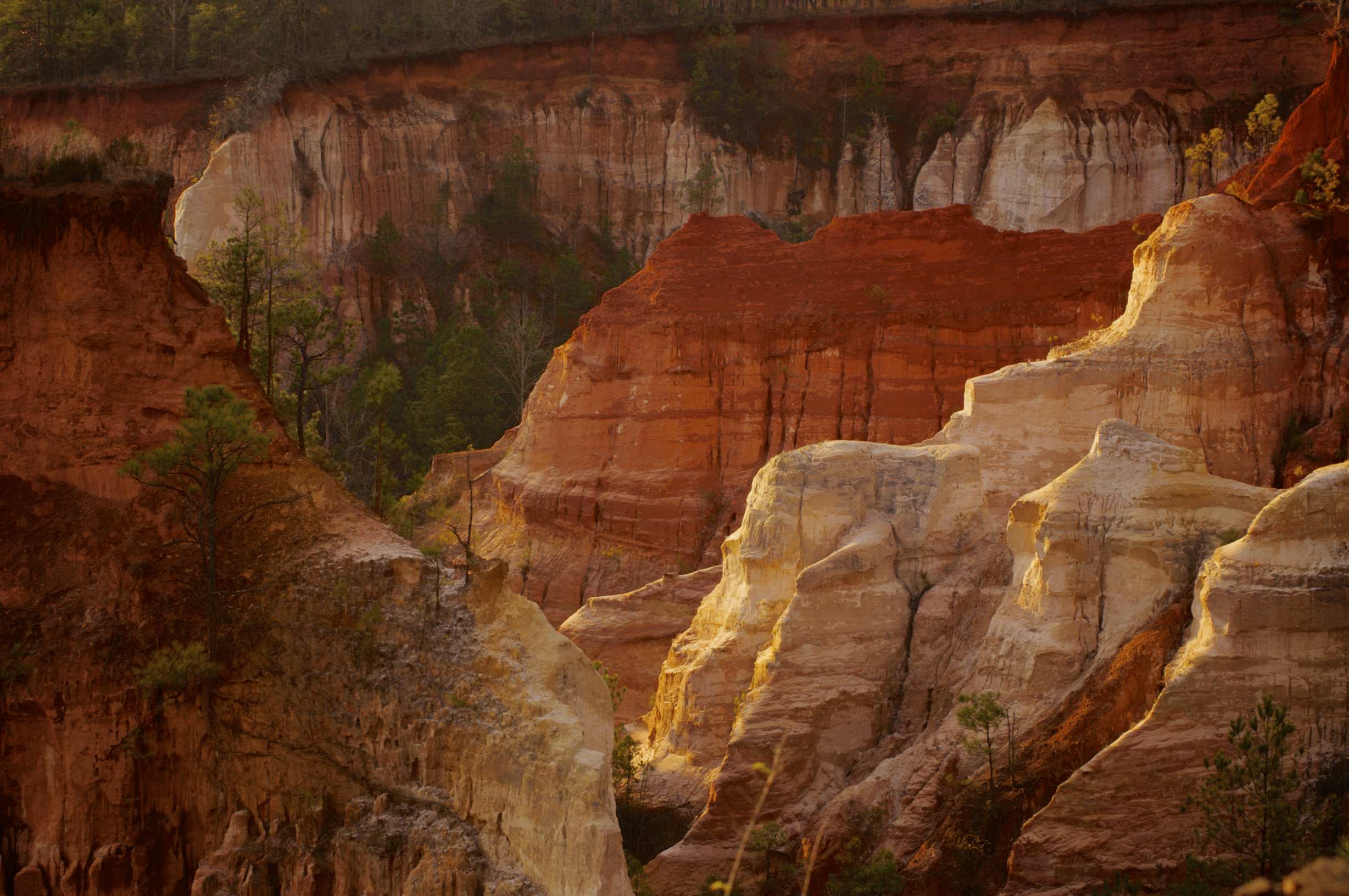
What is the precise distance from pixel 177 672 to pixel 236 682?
32.5 inches

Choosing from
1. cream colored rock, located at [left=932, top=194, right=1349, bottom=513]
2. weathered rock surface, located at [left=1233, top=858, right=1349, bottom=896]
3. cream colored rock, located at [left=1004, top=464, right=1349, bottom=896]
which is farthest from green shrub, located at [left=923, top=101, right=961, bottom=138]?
weathered rock surface, located at [left=1233, top=858, right=1349, bottom=896]

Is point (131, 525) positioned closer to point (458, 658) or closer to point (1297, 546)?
point (458, 658)

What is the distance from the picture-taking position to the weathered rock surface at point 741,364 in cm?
5328

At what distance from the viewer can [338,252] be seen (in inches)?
2980

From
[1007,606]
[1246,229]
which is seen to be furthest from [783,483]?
[1246,229]

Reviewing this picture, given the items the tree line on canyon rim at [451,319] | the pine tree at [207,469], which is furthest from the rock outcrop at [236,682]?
the tree line on canyon rim at [451,319]

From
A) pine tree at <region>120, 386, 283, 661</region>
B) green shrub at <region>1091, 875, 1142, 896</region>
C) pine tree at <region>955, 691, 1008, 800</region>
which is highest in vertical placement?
pine tree at <region>120, 386, 283, 661</region>

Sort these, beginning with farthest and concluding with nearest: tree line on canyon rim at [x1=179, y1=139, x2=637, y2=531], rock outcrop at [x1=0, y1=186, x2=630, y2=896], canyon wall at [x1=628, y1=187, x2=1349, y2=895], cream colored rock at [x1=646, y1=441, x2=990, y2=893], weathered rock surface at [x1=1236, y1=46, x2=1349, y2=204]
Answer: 1. tree line on canyon rim at [x1=179, y1=139, x2=637, y2=531]
2. weathered rock surface at [x1=1236, y1=46, x2=1349, y2=204]
3. cream colored rock at [x1=646, y1=441, x2=990, y2=893]
4. canyon wall at [x1=628, y1=187, x2=1349, y2=895]
5. rock outcrop at [x1=0, y1=186, x2=630, y2=896]

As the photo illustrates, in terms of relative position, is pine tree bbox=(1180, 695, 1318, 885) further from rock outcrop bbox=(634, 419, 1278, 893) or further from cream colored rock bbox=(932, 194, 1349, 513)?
cream colored rock bbox=(932, 194, 1349, 513)

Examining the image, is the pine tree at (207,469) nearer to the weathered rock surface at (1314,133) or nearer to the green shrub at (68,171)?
the green shrub at (68,171)

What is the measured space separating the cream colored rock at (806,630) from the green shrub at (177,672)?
10489 millimetres

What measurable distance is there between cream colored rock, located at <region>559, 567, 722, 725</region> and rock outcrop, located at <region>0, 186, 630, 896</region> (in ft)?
56.4

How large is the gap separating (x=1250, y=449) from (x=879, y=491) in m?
8.37

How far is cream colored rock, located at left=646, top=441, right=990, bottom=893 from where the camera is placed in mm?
33781
